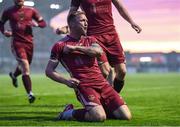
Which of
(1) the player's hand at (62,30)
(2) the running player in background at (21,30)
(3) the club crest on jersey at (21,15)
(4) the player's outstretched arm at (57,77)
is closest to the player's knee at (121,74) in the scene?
(1) the player's hand at (62,30)

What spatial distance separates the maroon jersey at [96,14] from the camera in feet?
24.1

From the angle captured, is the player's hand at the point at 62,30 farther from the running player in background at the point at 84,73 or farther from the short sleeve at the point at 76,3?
the short sleeve at the point at 76,3

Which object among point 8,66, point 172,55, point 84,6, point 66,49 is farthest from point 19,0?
point 172,55

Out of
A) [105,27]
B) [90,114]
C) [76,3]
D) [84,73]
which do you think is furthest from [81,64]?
[76,3]

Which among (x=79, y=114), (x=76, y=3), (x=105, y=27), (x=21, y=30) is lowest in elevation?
(x=79, y=114)

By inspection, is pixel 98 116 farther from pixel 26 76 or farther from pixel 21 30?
pixel 21 30

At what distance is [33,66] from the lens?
7219 centimetres

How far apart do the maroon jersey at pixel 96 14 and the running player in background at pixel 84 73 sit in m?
0.96

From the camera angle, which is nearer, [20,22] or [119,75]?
[119,75]

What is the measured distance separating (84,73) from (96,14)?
137 centimetres

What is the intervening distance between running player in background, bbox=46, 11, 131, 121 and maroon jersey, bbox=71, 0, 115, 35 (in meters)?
0.96

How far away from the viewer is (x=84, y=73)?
249 inches

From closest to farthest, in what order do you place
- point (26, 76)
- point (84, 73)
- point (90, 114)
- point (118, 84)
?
point (90, 114)
point (84, 73)
point (118, 84)
point (26, 76)

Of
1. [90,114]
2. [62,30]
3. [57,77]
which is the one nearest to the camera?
[57,77]
